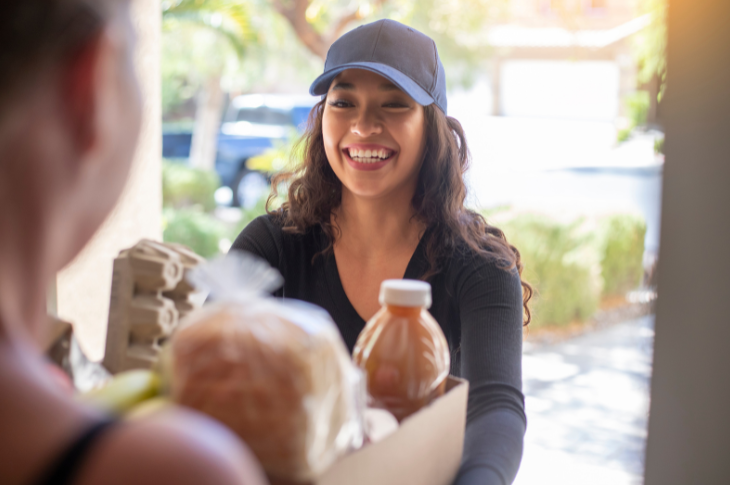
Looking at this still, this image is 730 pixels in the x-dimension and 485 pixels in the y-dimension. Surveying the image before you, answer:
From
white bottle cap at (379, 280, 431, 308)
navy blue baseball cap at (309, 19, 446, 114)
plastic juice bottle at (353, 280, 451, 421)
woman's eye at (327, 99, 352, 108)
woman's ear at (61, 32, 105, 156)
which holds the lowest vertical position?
plastic juice bottle at (353, 280, 451, 421)

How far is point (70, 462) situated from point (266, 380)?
179 millimetres

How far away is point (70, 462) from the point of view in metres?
Answer: 0.46

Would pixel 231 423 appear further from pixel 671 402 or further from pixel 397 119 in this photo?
pixel 397 119

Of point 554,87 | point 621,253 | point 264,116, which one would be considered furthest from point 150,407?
point 554,87

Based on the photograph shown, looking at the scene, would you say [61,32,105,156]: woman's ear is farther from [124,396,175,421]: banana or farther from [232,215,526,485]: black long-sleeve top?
[232,215,526,485]: black long-sleeve top

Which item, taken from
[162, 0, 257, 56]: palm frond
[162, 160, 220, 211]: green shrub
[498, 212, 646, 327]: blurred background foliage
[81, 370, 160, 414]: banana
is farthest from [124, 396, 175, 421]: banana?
[162, 160, 220, 211]: green shrub

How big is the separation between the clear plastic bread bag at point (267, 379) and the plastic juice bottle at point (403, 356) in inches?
8.2

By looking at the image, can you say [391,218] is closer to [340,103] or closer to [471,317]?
[340,103]

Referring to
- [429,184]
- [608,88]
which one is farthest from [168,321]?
[608,88]

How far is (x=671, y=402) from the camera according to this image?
53.0 inches

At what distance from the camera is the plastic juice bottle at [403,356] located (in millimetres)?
840

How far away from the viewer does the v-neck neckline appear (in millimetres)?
1764

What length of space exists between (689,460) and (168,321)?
42.5 inches

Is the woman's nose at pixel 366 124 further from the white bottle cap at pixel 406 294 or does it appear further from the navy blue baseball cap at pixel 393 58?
the white bottle cap at pixel 406 294
